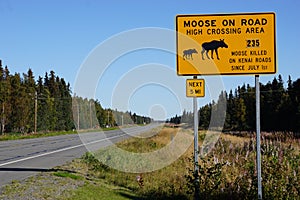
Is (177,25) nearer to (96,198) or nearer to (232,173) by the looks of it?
(232,173)

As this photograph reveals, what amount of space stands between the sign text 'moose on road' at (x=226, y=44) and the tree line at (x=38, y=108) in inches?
2000

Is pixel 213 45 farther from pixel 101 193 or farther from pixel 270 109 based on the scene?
pixel 270 109

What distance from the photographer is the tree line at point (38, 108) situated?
7188 cm

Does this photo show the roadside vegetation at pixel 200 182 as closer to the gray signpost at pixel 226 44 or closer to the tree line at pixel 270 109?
the gray signpost at pixel 226 44

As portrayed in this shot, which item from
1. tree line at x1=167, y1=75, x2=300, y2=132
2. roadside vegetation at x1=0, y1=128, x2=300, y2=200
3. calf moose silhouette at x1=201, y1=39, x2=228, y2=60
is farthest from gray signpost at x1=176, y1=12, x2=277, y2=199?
tree line at x1=167, y1=75, x2=300, y2=132

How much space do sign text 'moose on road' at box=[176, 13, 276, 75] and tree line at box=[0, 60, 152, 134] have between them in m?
50.8

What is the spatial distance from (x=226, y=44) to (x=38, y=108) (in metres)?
79.1

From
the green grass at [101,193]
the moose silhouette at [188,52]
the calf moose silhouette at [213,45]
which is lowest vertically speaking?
the green grass at [101,193]

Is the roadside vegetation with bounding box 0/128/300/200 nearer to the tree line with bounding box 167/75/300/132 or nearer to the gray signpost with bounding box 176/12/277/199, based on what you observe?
the gray signpost with bounding box 176/12/277/199

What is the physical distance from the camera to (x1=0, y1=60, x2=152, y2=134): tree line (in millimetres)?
71875

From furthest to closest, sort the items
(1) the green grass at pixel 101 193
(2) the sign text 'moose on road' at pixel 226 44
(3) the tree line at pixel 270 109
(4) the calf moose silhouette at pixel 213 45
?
(3) the tree line at pixel 270 109 < (1) the green grass at pixel 101 193 < (4) the calf moose silhouette at pixel 213 45 < (2) the sign text 'moose on road' at pixel 226 44

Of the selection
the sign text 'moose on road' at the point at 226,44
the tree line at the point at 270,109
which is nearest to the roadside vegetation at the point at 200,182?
the sign text 'moose on road' at the point at 226,44

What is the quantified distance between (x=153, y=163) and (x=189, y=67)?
6870mm

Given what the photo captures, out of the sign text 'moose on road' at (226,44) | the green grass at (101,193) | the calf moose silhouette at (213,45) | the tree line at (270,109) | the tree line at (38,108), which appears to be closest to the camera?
the sign text 'moose on road' at (226,44)
